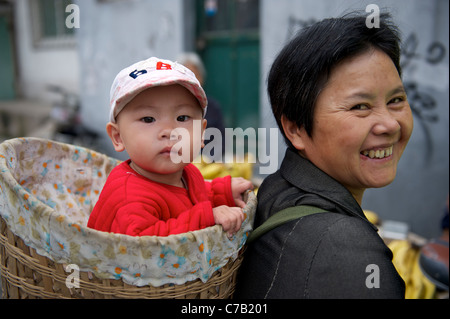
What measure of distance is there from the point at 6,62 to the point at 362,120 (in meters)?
13.2

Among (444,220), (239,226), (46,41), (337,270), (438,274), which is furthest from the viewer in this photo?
(46,41)

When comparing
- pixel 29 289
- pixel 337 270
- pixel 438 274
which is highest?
pixel 337 270

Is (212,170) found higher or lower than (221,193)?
lower

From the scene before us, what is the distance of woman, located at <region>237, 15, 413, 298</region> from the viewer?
103 centimetres

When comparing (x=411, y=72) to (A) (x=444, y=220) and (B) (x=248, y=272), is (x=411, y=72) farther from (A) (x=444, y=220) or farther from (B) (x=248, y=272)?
(B) (x=248, y=272)

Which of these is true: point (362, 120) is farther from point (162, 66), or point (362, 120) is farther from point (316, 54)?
point (162, 66)

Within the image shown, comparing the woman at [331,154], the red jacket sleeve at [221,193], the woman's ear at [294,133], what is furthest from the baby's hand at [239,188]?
the woman's ear at [294,133]

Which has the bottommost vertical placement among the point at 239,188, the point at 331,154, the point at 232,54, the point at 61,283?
the point at 61,283

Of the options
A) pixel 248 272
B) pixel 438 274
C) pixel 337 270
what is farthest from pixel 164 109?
pixel 438 274

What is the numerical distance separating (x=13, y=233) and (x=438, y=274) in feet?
7.96

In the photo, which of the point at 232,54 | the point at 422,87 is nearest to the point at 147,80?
the point at 422,87

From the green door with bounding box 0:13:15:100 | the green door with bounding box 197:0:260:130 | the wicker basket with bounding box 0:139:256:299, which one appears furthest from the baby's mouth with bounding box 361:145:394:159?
the green door with bounding box 0:13:15:100

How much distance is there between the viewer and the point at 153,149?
1.27m

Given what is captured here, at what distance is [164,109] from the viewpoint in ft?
4.20
